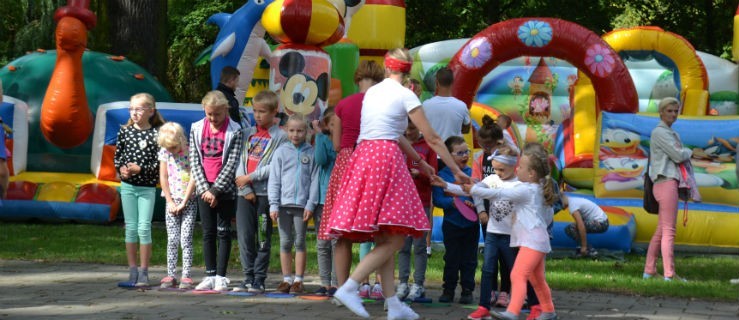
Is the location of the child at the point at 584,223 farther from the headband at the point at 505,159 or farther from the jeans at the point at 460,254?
the headband at the point at 505,159

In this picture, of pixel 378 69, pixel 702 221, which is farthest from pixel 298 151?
pixel 702 221

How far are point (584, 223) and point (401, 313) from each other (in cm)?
555

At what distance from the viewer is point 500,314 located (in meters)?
7.51

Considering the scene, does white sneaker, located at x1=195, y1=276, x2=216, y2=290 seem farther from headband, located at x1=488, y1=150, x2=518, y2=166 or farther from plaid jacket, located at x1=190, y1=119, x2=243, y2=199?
headband, located at x1=488, y1=150, x2=518, y2=166

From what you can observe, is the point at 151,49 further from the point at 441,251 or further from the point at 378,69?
the point at 378,69

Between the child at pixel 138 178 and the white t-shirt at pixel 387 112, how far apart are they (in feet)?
7.27

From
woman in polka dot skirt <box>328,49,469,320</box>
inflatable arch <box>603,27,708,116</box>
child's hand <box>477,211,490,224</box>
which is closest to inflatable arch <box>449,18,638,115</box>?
inflatable arch <box>603,27,708,116</box>

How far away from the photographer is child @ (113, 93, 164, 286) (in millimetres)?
9117

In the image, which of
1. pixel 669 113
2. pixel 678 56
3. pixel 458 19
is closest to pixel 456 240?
pixel 669 113

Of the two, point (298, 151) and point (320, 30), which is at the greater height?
point (320, 30)

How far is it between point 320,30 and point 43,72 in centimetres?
409

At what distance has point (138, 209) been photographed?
30.1 feet

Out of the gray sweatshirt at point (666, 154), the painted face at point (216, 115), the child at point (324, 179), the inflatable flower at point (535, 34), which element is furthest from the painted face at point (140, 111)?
the inflatable flower at point (535, 34)

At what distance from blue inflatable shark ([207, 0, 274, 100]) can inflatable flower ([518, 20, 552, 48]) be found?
3.42m
